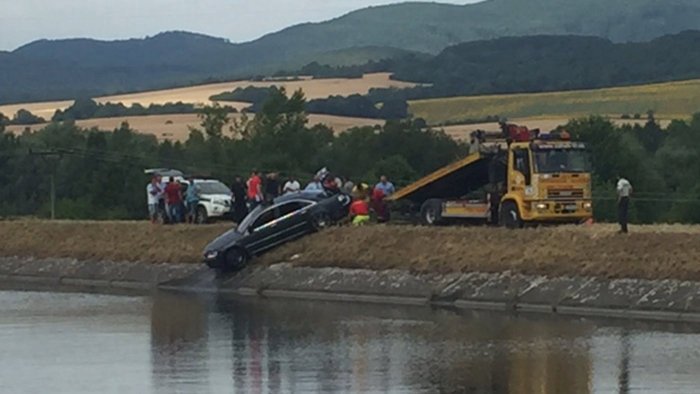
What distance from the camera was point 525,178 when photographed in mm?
43125

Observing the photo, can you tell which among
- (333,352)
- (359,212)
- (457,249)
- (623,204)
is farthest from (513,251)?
(333,352)

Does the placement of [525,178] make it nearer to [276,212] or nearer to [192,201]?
[276,212]

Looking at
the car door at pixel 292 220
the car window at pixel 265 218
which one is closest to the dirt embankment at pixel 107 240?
the car window at pixel 265 218

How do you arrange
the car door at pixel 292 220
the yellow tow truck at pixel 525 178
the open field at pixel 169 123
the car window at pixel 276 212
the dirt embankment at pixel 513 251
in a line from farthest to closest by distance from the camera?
the open field at pixel 169 123 → the car door at pixel 292 220 → the car window at pixel 276 212 → the yellow tow truck at pixel 525 178 → the dirt embankment at pixel 513 251

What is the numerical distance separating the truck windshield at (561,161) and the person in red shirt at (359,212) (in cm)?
623

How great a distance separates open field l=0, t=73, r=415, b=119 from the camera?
153 metres

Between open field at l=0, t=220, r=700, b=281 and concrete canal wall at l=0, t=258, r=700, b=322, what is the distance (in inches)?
11.8

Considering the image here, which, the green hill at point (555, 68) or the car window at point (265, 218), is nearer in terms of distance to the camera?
the car window at point (265, 218)

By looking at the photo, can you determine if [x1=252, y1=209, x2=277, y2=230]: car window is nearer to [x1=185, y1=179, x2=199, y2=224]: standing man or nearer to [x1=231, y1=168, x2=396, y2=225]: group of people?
[x1=231, y1=168, x2=396, y2=225]: group of people

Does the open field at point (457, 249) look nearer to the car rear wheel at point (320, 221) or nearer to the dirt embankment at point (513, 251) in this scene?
the dirt embankment at point (513, 251)

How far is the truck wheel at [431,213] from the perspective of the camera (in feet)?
154

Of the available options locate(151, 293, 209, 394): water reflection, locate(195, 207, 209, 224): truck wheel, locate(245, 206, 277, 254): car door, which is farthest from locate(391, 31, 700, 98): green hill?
locate(151, 293, 209, 394): water reflection

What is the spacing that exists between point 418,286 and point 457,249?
5.91ft

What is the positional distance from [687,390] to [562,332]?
8510 millimetres
